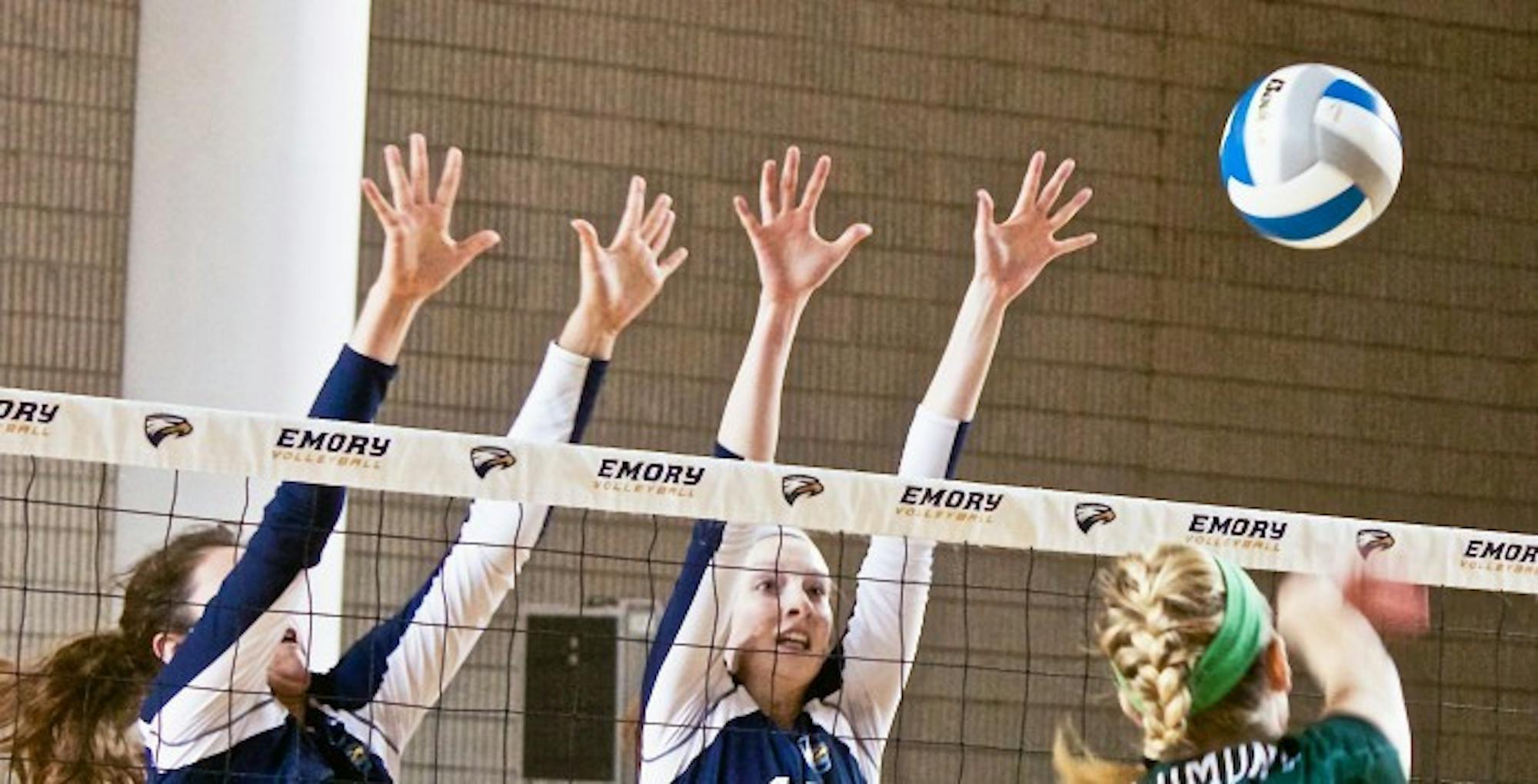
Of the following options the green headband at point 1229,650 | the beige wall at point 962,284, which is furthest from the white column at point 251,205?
the green headband at point 1229,650

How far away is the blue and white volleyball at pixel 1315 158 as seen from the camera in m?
5.27

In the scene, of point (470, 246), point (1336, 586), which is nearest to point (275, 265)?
point (470, 246)

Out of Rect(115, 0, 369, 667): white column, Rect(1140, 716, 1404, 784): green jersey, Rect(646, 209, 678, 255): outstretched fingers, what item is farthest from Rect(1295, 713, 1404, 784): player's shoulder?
Rect(115, 0, 369, 667): white column

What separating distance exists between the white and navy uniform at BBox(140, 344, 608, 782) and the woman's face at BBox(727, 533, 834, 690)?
0.46m

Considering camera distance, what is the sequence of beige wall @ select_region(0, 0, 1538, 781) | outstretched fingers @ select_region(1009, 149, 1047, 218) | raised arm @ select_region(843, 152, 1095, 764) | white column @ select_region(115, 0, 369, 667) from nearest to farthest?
1. raised arm @ select_region(843, 152, 1095, 764)
2. outstretched fingers @ select_region(1009, 149, 1047, 218)
3. white column @ select_region(115, 0, 369, 667)
4. beige wall @ select_region(0, 0, 1538, 781)

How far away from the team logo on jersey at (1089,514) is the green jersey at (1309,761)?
1861 millimetres

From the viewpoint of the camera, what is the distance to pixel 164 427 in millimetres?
4223

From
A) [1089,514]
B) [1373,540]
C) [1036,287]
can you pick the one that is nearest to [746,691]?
[1089,514]

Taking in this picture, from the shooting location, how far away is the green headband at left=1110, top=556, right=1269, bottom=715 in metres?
2.77

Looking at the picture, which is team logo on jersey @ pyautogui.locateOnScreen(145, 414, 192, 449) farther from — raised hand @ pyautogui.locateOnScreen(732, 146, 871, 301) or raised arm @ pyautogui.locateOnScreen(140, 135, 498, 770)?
raised hand @ pyautogui.locateOnScreen(732, 146, 871, 301)

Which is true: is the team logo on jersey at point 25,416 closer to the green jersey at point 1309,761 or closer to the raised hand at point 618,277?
the raised hand at point 618,277

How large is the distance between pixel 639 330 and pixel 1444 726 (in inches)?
143

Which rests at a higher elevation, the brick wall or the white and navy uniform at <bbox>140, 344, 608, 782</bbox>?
the brick wall

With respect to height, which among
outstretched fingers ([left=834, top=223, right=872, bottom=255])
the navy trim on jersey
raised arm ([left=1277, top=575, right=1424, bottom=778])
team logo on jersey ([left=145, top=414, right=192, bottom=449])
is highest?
outstretched fingers ([left=834, top=223, right=872, bottom=255])
